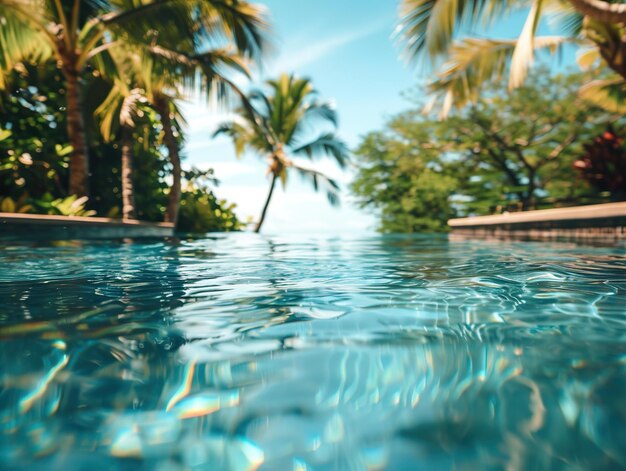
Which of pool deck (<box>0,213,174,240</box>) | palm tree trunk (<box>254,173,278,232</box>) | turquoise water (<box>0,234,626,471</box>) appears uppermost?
palm tree trunk (<box>254,173,278,232</box>)

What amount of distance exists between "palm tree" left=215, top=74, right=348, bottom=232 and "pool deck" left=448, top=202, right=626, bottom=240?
23.3 feet

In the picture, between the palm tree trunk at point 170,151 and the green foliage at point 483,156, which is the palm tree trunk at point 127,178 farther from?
the green foliage at point 483,156

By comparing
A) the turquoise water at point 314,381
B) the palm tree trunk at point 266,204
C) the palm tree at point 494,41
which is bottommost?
the turquoise water at point 314,381

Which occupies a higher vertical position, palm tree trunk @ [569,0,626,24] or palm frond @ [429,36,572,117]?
palm frond @ [429,36,572,117]

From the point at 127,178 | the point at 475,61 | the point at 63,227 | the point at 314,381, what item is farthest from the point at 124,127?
the point at 314,381

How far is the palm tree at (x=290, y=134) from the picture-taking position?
591 inches

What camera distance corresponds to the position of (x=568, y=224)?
22.1 feet

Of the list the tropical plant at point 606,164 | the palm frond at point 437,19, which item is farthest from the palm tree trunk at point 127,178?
the tropical plant at point 606,164

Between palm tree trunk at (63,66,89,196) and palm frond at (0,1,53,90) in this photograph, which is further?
palm tree trunk at (63,66,89,196)

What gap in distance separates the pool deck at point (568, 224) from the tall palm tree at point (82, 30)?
6.30 m

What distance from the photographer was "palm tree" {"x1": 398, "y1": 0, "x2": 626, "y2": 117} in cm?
575

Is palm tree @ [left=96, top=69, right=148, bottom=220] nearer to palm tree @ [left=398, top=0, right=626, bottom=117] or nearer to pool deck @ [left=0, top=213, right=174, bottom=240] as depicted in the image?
pool deck @ [left=0, top=213, right=174, bottom=240]

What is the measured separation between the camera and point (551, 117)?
46.9ft

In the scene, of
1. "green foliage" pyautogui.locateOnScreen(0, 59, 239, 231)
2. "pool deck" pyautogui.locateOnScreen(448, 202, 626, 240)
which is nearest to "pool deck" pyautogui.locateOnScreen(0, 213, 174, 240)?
"green foliage" pyautogui.locateOnScreen(0, 59, 239, 231)
